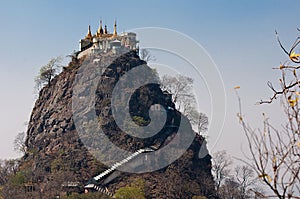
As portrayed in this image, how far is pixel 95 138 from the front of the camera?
50.4 meters

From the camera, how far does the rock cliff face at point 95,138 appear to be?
45906 mm

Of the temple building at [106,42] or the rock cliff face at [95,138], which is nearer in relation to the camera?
the rock cliff face at [95,138]

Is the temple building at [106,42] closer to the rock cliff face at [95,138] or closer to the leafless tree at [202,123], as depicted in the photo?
the rock cliff face at [95,138]

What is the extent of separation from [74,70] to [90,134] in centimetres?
927

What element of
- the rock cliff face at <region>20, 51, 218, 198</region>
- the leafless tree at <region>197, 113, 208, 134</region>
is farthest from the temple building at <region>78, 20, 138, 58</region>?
the leafless tree at <region>197, 113, 208, 134</region>

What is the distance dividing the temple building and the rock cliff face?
41.7 inches

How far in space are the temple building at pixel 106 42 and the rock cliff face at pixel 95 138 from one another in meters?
1.06

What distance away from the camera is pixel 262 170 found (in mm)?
4168

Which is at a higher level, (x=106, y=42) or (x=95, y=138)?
(x=106, y=42)

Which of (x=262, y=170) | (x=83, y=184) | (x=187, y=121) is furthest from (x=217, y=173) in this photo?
(x=262, y=170)

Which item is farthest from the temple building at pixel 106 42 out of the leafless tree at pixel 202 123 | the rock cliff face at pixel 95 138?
the leafless tree at pixel 202 123

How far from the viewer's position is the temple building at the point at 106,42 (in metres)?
56.3

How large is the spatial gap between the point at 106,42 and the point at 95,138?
37.9ft

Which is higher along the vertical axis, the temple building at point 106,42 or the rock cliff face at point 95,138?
the temple building at point 106,42
